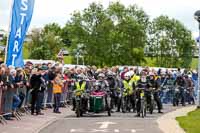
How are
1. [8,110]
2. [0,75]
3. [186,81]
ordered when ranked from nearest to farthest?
1. [0,75]
2. [8,110]
3. [186,81]

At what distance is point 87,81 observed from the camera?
27297 mm

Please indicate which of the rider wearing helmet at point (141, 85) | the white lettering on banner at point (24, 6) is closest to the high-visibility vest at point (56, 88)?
the rider wearing helmet at point (141, 85)

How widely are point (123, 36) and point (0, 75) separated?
172ft

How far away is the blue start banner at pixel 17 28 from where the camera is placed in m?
22.5

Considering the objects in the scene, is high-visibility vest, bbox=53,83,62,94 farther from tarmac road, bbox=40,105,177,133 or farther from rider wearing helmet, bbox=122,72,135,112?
rider wearing helmet, bbox=122,72,135,112

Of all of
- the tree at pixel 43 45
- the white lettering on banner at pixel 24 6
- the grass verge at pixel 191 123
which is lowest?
the grass verge at pixel 191 123

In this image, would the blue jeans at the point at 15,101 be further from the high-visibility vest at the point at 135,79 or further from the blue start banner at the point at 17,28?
the high-visibility vest at the point at 135,79

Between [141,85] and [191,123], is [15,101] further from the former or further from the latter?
[141,85]

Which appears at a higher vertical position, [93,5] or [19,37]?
[93,5]

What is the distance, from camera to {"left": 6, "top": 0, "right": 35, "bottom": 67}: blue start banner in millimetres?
22531

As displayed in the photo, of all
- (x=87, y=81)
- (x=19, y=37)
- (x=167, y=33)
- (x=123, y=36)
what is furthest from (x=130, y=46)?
(x=19, y=37)

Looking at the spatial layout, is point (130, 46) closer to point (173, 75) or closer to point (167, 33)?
point (167, 33)

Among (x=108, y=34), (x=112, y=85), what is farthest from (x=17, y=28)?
(x=108, y=34)

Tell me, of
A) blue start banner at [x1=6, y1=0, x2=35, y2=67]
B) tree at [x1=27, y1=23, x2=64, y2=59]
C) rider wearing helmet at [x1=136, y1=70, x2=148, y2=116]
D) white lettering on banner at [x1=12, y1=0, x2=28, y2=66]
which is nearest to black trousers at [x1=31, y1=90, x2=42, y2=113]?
blue start banner at [x1=6, y1=0, x2=35, y2=67]
